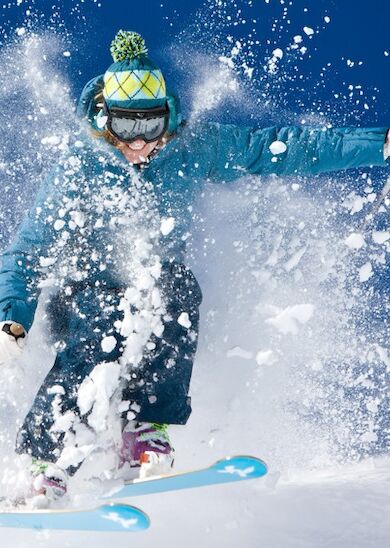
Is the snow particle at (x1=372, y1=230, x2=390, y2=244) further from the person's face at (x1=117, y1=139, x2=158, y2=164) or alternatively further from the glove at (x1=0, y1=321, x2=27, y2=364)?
the glove at (x1=0, y1=321, x2=27, y2=364)

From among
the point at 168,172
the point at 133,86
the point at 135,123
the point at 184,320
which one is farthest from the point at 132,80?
the point at 184,320

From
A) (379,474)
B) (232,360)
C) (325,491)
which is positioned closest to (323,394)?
(232,360)

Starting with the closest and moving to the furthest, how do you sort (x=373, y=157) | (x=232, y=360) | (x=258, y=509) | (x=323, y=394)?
(x=258, y=509), (x=373, y=157), (x=232, y=360), (x=323, y=394)

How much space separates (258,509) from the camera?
3092 mm

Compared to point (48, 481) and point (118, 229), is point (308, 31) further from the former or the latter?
point (48, 481)

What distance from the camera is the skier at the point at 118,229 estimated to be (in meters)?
3.16

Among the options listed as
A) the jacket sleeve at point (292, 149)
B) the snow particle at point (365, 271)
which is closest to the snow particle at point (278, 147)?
the jacket sleeve at point (292, 149)

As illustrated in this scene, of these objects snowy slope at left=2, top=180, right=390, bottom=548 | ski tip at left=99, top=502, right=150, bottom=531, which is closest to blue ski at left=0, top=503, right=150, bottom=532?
ski tip at left=99, top=502, right=150, bottom=531

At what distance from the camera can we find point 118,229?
138 inches

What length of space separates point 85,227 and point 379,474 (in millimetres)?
1522

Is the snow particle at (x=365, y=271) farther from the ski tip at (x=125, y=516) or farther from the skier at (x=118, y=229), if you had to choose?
the ski tip at (x=125, y=516)

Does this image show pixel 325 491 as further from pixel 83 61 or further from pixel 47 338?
pixel 83 61

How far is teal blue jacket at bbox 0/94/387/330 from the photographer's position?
333 centimetres

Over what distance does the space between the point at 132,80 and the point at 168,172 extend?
15.3 inches
